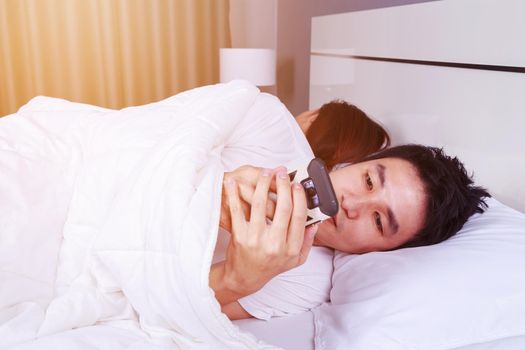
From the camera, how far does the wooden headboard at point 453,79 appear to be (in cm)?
98

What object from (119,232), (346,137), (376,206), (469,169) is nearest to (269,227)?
(119,232)

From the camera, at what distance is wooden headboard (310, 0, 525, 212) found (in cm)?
98

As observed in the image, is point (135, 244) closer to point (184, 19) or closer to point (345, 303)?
point (345, 303)

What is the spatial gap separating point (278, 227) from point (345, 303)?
0.30 meters

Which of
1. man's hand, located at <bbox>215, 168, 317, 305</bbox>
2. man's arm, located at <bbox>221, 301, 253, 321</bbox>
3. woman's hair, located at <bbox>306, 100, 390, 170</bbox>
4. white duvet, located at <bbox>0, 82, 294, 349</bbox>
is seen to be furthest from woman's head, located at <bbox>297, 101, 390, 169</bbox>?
man's hand, located at <bbox>215, 168, 317, 305</bbox>

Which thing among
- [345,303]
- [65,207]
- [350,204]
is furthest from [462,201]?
[65,207]

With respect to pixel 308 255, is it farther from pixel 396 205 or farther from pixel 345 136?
pixel 345 136

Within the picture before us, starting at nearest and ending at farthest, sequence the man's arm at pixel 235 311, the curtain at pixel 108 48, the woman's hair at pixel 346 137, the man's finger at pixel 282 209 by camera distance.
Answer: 1. the man's finger at pixel 282 209
2. the man's arm at pixel 235 311
3. the woman's hair at pixel 346 137
4. the curtain at pixel 108 48

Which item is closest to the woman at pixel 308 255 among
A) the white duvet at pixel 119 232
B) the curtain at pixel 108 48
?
the white duvet at pixel 119 232

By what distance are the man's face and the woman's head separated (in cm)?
36

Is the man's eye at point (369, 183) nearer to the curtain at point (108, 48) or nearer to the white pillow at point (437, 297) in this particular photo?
the white pillow at point (437, 297)

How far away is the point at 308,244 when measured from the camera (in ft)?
2.43

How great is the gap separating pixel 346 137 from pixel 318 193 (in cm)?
77

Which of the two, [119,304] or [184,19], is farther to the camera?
[184,19]
